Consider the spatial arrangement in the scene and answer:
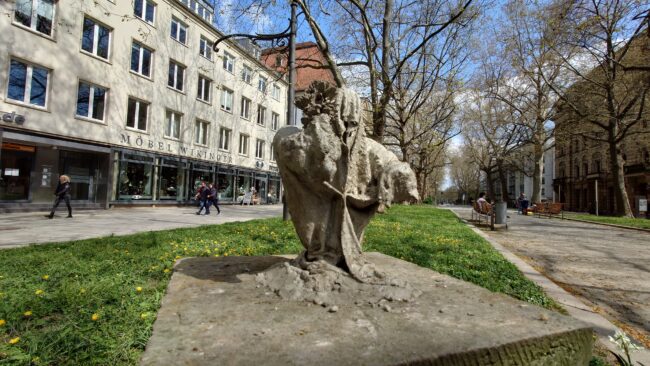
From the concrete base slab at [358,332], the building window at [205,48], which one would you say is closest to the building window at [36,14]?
the building window at [205,48]

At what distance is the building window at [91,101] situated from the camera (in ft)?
53.8

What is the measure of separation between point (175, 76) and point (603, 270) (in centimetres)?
2254

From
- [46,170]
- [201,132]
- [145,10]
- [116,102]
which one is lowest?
[46,170]

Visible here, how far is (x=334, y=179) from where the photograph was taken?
3.05 meters

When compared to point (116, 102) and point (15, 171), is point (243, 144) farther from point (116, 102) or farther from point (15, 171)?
point (15, 171)

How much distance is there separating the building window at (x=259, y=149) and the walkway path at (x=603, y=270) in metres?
23.4

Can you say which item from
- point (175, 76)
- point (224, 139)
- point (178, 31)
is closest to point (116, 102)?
point (175, 76)

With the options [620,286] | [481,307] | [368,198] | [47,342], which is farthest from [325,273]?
[620,286]

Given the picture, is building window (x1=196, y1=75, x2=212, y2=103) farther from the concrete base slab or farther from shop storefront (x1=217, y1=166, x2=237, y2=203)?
the concrete base slab

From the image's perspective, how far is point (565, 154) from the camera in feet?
185

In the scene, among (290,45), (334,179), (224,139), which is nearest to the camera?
(334,179)

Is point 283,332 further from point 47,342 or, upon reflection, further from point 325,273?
point 47,342

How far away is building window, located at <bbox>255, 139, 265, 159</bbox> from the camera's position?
102 ft

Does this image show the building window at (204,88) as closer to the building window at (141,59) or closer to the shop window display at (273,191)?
the building window at (141,59)
